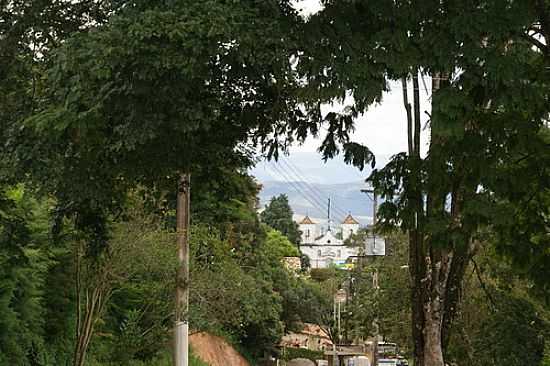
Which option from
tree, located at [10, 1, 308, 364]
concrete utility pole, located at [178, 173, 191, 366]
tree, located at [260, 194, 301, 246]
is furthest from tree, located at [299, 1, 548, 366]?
tree, located at [260, 194, 301, 246]

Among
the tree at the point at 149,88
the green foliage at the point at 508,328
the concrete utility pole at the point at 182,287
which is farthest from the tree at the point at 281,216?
the tree at the point at 149,88

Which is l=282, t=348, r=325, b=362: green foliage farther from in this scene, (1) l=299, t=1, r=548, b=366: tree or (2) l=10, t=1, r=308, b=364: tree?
(2) l=10, t=1, r=308, b=364: tree

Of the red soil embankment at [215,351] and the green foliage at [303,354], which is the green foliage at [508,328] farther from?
the green foliage at [303,354]

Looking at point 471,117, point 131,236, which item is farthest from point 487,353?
point 471,117

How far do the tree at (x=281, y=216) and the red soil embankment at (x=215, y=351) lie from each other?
49199 millimetres

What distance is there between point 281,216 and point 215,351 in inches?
2134

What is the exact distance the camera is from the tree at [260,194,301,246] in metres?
94.5

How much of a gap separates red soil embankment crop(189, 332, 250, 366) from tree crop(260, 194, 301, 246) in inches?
1937

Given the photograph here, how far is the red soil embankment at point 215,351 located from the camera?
3831 cm

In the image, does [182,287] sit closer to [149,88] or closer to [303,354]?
[149,88]

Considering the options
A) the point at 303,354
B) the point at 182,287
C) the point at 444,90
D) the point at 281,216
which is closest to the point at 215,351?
the point at 303,354

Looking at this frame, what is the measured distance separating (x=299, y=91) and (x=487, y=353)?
50.6 ft

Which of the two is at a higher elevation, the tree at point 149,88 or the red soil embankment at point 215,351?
the tree at point 149,88

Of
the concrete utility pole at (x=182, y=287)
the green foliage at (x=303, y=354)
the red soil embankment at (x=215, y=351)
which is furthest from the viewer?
the green foliage at (x=303, y=354)
